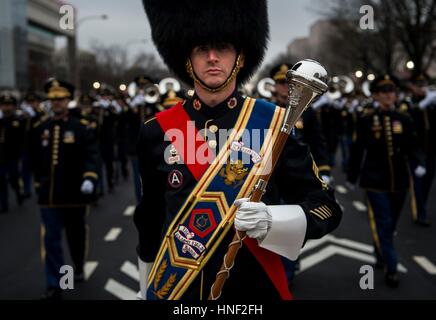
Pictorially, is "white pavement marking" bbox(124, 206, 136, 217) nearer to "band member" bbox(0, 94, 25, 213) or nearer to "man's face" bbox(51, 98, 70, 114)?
"band member" bbox(0, 94, 25, 213)

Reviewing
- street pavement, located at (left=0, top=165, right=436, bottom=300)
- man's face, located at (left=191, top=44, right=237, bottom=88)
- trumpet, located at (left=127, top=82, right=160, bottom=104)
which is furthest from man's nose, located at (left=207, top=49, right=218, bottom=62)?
trumpet, located at (left=127, top=82, right=160, bottom=104)

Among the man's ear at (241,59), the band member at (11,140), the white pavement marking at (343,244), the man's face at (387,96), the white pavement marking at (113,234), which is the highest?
the man's ear at (241,59)

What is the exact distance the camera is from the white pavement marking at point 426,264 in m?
6.22

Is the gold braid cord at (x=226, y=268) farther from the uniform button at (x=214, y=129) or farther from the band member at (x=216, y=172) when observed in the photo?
the uniform button at (x=214, y=129)

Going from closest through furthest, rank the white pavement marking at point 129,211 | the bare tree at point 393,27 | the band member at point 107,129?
1. the white pavement marking at point 129,211
2. the band member at point 107,129
3. the bare tree at point 393,27

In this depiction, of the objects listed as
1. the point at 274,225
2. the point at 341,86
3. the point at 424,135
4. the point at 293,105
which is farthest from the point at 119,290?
the point at 341,86

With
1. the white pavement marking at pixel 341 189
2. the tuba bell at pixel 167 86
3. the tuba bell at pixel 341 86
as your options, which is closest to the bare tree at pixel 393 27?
the tuba bell at pixel 341 86

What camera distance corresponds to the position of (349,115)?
56.0 feet

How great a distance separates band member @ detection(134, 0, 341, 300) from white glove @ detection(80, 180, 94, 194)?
126 inches

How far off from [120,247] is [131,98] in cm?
420

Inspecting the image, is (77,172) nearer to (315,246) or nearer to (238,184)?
(315,246)

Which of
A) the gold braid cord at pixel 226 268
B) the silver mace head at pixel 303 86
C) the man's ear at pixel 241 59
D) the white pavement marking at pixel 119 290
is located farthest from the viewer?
the white pavement marking at pixel 119 290

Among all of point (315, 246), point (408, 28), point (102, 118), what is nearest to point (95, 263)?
point (315, 246)

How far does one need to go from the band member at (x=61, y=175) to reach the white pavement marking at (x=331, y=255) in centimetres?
256
